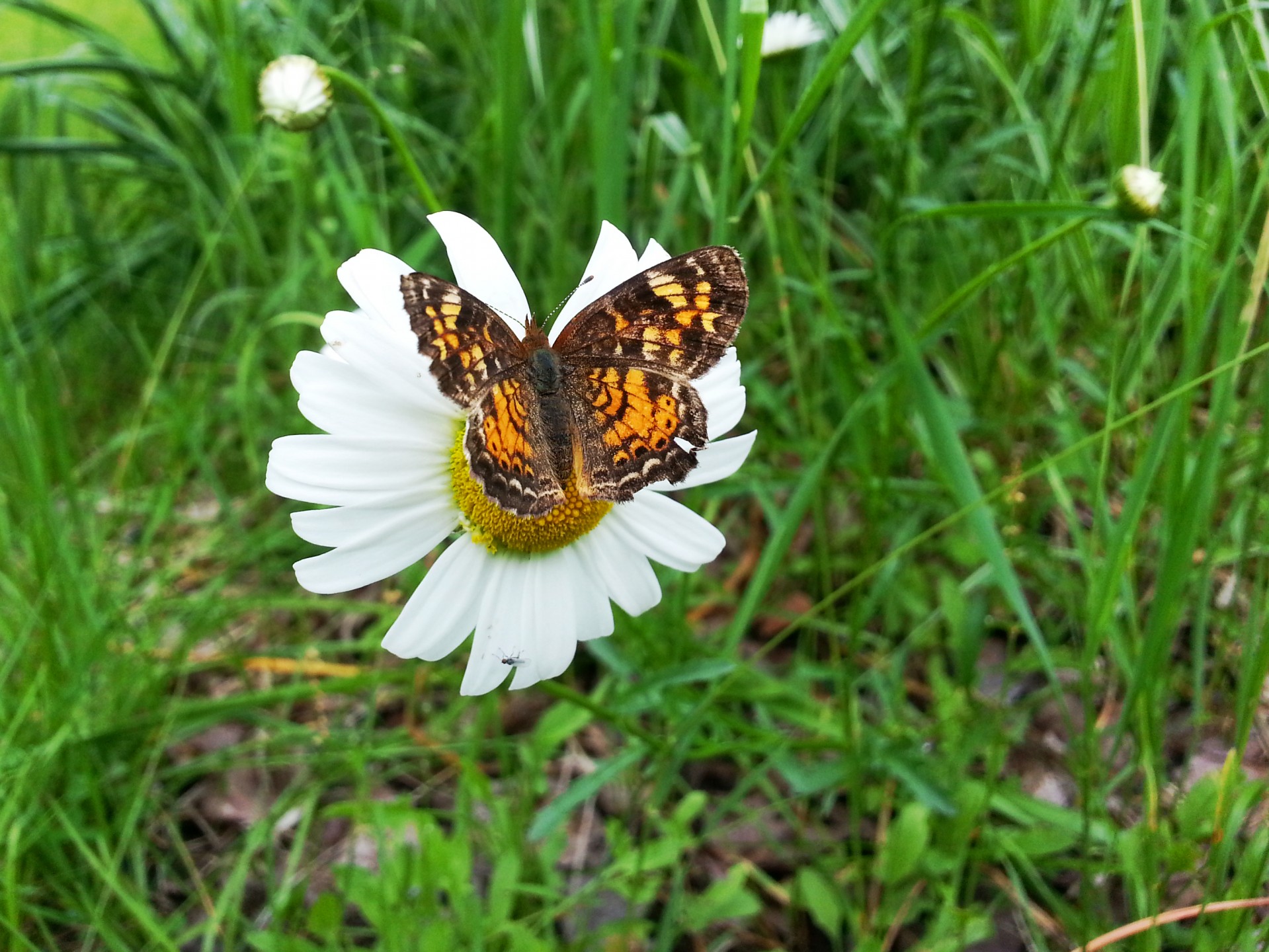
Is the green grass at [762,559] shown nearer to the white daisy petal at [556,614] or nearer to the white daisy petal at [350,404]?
the white daisy petal at [556,614]

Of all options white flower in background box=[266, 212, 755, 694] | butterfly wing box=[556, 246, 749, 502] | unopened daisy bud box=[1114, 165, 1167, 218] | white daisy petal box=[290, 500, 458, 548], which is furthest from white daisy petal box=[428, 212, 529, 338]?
unopened daisy bud box=[1114, 165, 1167, 218]

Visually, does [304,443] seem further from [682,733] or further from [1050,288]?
[1050,288]

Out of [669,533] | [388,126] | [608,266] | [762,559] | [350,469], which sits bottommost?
[762,559]

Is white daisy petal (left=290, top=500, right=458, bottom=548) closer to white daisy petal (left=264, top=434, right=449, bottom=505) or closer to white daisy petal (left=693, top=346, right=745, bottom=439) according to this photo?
white daisy petal (left=264, top=434, right=449, bottom=505)

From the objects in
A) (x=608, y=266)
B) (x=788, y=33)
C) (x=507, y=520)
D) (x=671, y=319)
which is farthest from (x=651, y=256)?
(x=788, y=33)

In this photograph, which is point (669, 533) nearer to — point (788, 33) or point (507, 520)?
point (507, 520)

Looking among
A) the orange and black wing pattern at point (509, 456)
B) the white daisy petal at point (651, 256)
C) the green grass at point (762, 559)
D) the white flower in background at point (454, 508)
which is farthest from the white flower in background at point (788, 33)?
the orange and black wing pattern at point (509, 456)

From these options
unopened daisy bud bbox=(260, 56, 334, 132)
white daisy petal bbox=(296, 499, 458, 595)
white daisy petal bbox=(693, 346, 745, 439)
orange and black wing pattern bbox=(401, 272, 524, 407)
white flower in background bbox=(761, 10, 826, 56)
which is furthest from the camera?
white flower in background bbox=(761, 10, 826, 56)
